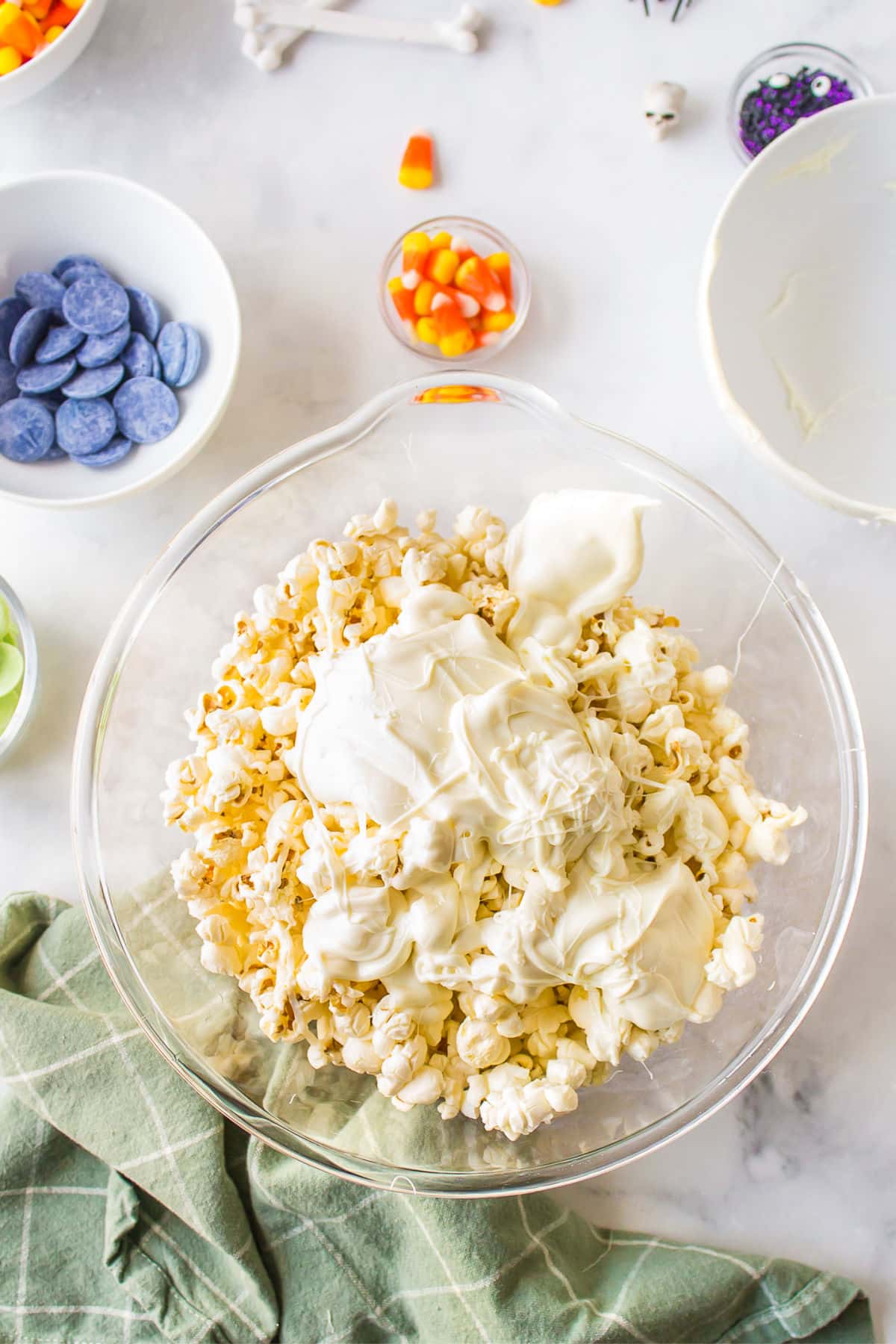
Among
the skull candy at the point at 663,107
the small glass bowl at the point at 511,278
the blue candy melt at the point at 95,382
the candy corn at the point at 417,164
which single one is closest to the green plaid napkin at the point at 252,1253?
the blue candy melt at the point at 95,382

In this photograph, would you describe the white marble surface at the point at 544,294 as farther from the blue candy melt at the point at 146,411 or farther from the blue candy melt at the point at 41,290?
the blue candy melt at the point at 41,290

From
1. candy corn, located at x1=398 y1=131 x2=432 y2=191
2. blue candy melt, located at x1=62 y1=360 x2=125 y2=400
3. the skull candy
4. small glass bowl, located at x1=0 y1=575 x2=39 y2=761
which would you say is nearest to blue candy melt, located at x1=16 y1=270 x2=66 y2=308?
blue candy melt, located at x1=62 y1=360 x2=125 y2=400

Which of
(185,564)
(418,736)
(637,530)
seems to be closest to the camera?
(418,736)

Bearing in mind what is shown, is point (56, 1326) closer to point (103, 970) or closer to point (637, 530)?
point (103, 970)

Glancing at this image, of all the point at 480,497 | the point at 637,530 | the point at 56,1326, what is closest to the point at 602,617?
the point at 637,530

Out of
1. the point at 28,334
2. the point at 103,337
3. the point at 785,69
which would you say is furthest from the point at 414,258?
the point at 785,69

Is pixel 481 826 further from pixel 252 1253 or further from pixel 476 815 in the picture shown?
pixel 252 1253
